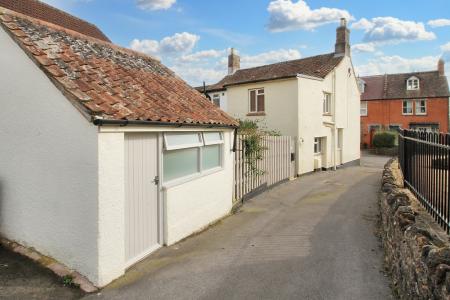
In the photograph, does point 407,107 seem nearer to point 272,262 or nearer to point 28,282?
point 272,262

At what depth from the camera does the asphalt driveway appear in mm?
5383

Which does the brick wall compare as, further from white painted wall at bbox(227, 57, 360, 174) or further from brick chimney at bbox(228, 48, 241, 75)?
brick chimney at bbox(228, 48, 241, 75)

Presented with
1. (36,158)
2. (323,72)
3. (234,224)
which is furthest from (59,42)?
(323,72)

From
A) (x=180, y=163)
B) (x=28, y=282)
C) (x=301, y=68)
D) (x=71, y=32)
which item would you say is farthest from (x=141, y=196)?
(x=301, y=68)

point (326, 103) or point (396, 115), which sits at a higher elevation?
point (396, 115)

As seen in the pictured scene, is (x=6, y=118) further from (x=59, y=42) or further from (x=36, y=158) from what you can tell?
(x=59, y=42)

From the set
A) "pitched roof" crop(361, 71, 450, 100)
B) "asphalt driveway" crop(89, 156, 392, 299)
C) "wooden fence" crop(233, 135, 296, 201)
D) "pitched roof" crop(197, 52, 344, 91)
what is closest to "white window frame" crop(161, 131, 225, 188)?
"asphalt driveway" crop(89, 156, 392, 299)

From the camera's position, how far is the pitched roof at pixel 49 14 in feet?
55.1

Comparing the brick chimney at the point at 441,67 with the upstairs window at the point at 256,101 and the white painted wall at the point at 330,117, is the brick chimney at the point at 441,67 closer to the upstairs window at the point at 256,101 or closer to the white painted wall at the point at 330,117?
the white painted wall at the point at 330,117

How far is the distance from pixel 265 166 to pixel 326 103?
992cm

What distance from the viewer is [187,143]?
315 inches

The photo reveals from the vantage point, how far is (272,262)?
6578 millimetres

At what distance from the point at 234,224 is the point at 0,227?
17.3 ft

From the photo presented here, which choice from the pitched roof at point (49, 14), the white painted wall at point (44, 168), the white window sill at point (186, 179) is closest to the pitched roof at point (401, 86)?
the pitched roof at point (49, 14)
